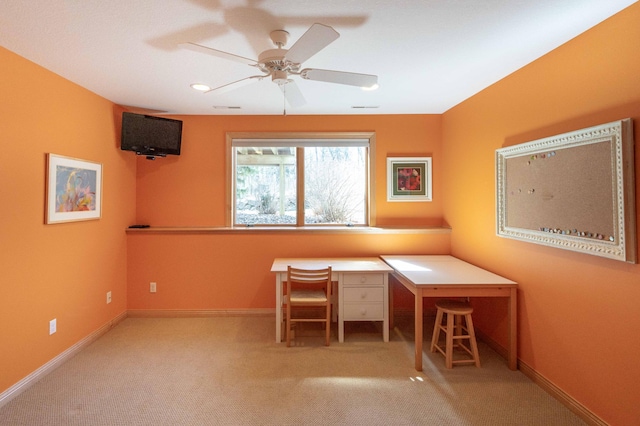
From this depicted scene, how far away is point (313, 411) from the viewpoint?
1937mm

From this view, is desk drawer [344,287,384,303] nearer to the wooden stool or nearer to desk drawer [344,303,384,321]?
desk drawer [344,303,384,321]

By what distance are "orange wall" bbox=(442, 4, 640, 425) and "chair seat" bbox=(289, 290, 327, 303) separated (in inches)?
64.8

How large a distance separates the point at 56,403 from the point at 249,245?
2.01 metres

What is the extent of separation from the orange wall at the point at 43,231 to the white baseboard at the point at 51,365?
0.04 m

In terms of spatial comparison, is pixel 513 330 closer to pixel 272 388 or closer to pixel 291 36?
pixel 272 388

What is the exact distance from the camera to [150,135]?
3.21 meters

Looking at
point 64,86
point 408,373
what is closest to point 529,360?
point 408,373

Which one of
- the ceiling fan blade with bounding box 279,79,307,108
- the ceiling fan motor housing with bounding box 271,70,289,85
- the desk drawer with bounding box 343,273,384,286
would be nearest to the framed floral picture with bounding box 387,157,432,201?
the desk drawer with bounding box 343,273,384,286

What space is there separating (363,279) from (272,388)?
4.08ft

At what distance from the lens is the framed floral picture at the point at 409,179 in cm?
360

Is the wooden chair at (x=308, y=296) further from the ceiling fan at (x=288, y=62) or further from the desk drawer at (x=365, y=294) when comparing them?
the ceiling fan at (x=288, y=62)

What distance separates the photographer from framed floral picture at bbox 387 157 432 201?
142 inches

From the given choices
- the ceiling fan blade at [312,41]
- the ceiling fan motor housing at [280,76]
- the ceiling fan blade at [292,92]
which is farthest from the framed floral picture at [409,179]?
the ceiling fan blade at [312,41]

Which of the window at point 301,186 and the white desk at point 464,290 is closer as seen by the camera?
the white desk at point 464,290
